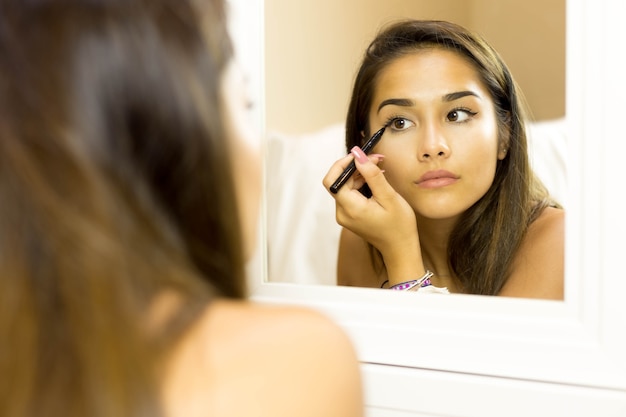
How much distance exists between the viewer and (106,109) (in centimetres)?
30

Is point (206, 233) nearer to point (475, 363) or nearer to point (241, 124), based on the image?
point (241, 124)

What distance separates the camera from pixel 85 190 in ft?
0.96

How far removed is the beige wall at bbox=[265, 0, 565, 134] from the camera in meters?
0.69

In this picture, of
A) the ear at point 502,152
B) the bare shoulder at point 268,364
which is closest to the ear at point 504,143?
the ear at point 502,152

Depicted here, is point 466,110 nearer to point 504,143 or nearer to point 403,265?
point 504,143

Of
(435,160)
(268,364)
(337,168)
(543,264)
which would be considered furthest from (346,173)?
(268,364)

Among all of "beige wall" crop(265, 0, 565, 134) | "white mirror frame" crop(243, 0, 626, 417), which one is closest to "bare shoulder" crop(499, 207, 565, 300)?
"white mirror frame" crop(243, 0, 626, 417)

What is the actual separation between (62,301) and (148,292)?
0.04m

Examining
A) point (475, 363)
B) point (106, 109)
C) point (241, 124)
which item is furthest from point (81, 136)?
point (475, 363)

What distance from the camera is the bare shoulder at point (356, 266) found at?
0.66 meters

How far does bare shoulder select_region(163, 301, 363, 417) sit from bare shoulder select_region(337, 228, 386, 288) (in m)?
0.29

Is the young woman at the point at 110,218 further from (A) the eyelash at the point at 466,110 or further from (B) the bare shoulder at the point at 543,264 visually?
(A) the eyelash at the point at 466,110

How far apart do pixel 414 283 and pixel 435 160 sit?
0.54 ft

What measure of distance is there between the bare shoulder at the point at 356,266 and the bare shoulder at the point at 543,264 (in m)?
0.14
